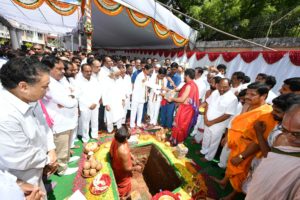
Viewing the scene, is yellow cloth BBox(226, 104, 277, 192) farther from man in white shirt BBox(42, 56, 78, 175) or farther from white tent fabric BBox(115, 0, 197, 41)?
white tent fabric BBox(115, 0, 197, 41)

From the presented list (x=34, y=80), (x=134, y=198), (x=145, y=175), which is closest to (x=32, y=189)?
(x=34, y=80)

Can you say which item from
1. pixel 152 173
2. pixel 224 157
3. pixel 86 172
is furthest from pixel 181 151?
pixel 86 172

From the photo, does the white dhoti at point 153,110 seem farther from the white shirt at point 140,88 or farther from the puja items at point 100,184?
the puja items at point 100,184

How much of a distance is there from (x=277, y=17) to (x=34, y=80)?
372 inches

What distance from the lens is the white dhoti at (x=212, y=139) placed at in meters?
3.48

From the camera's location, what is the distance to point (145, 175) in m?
4.73

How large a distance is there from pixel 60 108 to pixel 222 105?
278cm

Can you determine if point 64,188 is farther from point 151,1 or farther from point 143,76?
point 151,1

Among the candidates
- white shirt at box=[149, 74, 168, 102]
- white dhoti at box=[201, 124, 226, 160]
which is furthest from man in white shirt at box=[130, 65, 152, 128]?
white dhoti at box=[201, 124, 226, 160]

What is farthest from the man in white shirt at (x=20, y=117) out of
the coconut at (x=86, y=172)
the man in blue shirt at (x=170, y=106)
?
the man in blue shirt at (x=170, y=106)

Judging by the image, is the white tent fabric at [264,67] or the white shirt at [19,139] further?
the white tent fabric at [264,67]

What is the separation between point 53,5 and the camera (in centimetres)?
818

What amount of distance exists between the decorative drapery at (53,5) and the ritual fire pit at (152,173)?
7.53 meters

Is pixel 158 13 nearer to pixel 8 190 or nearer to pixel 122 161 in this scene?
pixel 122 161
